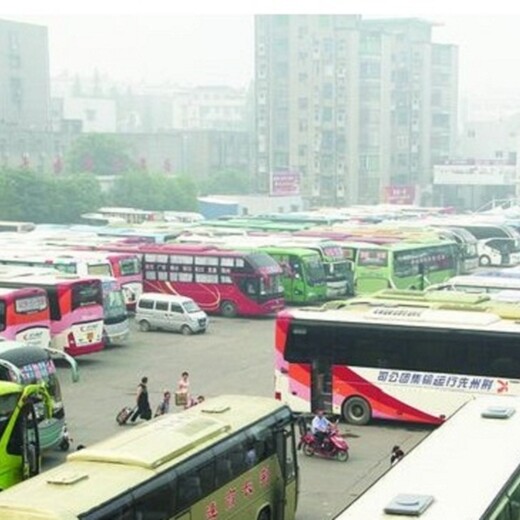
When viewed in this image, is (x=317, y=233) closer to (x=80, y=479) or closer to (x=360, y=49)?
(x=80, y=479)

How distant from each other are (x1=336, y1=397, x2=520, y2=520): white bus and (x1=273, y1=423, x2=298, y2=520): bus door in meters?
1.79

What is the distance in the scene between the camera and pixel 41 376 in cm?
1376

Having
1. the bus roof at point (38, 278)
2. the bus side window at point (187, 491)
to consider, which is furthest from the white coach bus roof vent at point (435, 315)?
the bus roof at point (38, 278)

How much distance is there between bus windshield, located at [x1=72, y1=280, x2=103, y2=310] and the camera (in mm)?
20016

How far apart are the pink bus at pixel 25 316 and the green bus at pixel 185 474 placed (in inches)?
321

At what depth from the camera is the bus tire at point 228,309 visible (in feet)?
86.5

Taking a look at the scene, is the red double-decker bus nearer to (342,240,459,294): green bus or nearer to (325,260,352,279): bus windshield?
(325,260,352,279): bus windshield

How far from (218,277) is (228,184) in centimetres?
5082

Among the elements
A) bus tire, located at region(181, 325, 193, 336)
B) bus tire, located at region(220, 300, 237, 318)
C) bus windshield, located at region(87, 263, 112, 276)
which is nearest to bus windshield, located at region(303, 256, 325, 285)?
bus tire, located at region(220, 300, 237, 318)

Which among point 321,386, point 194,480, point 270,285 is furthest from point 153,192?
point 194,480

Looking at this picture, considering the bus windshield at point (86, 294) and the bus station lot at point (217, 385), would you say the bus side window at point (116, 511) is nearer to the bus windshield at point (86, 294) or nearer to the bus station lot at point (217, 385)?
the bus station lot at point (217, 385)

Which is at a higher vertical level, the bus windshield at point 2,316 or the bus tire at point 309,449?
the bus windshield at point 2,316

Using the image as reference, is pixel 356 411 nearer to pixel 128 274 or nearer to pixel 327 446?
pixel 327 446

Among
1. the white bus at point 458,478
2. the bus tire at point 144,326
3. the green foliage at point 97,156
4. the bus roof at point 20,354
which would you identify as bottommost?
the bus tire at point 144,326
